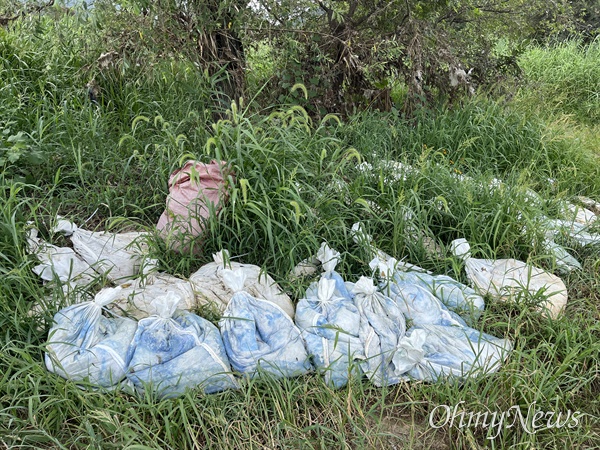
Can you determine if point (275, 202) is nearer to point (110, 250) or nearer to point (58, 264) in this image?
point (110, 250)

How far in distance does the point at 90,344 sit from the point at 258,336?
64cm

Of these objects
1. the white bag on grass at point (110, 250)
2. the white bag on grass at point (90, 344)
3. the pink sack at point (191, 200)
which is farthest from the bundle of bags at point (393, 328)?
the white bag on grass at point (110, 250)

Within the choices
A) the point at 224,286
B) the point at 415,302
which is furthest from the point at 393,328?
the point at 224,286

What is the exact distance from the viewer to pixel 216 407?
1855 millimetres

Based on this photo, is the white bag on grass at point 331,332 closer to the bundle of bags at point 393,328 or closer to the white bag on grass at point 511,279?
the bundle of bags at point 393,328

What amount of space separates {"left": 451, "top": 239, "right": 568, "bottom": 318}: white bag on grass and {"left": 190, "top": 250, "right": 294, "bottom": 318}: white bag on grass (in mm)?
914

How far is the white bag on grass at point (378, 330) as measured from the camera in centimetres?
205

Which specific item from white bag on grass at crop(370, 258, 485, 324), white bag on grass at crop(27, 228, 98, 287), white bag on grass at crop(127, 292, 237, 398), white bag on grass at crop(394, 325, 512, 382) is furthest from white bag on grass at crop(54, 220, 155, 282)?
white bag on grass at crop(394, 325, 512, 382)

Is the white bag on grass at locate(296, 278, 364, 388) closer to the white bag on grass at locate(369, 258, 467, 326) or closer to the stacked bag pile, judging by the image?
the stacked bag pile

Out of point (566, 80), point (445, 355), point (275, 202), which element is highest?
point (566, 80)

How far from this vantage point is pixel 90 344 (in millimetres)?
1969

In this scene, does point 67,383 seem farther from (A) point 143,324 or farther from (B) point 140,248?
(B) point 140,248

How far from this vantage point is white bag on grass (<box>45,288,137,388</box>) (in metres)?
1.91

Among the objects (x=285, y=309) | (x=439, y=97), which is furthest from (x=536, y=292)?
(x=439, y=97)
